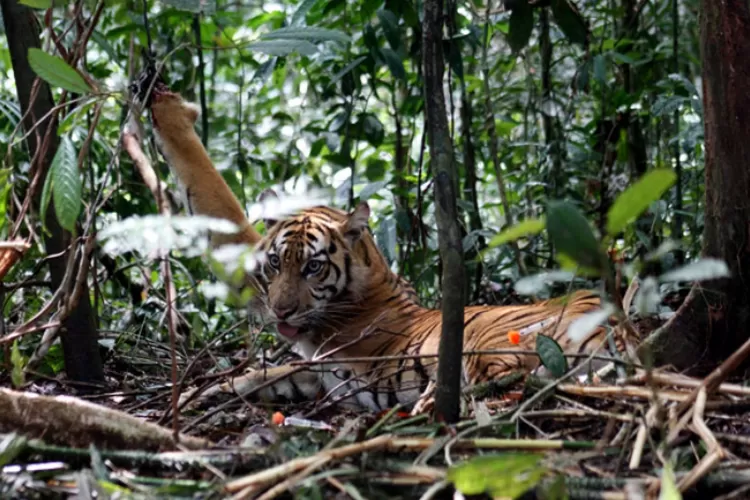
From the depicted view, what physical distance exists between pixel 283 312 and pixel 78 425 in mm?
1687

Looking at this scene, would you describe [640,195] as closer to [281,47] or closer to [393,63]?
[281,47]

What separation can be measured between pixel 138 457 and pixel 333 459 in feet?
1.24

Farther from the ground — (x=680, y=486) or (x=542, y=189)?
(x=542, y=189)

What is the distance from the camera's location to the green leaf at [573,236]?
3.80ft

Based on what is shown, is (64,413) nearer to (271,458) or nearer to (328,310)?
(271,458)

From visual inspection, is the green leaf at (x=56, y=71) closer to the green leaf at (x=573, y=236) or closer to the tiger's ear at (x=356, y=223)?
the green leaf at (x=573, y=236)

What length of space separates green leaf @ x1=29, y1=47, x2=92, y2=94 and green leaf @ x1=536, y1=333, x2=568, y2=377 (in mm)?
1113

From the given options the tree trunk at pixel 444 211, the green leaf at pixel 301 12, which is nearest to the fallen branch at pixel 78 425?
the tree trunk at pixel 444 211

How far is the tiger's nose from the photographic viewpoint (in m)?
3.33

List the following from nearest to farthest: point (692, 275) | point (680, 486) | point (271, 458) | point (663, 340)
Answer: point (692, 275) < point (680, 486) < point (271, 458) < point (663, 340)

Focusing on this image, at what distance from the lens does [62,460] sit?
5.19 feet

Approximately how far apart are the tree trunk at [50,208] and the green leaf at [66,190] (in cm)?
79

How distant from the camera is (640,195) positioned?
1082 millimetres

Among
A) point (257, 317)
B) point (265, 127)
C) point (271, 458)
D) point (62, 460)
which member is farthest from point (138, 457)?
point (265, 127)
